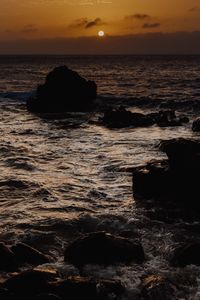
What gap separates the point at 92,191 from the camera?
16.2 meters

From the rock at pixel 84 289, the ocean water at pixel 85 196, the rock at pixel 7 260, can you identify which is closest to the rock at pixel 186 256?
the ocean water at pixel 85 196

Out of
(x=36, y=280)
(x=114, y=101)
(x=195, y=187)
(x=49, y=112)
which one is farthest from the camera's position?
(x=114, y=101)

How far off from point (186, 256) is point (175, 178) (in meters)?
4.94

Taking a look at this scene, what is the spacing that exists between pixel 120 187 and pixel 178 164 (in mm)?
2602

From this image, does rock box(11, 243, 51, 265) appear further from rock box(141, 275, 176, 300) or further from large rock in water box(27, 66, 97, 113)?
large rock in water box(27, 66, 97, 113)

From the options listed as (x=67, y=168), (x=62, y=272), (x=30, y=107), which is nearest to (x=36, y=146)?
(x=67, y=168)

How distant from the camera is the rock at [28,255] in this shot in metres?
10.4

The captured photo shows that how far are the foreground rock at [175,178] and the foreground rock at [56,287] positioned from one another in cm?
638

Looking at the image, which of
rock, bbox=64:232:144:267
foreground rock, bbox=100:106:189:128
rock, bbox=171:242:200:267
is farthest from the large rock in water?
rock, bbox=171:242:200:267

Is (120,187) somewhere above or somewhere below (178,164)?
below

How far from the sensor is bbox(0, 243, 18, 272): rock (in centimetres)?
997

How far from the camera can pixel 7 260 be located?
33.3ft

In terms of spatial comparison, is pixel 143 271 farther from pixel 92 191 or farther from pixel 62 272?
pixel 92 191

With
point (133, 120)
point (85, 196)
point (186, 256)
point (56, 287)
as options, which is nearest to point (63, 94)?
point (133, 120)
